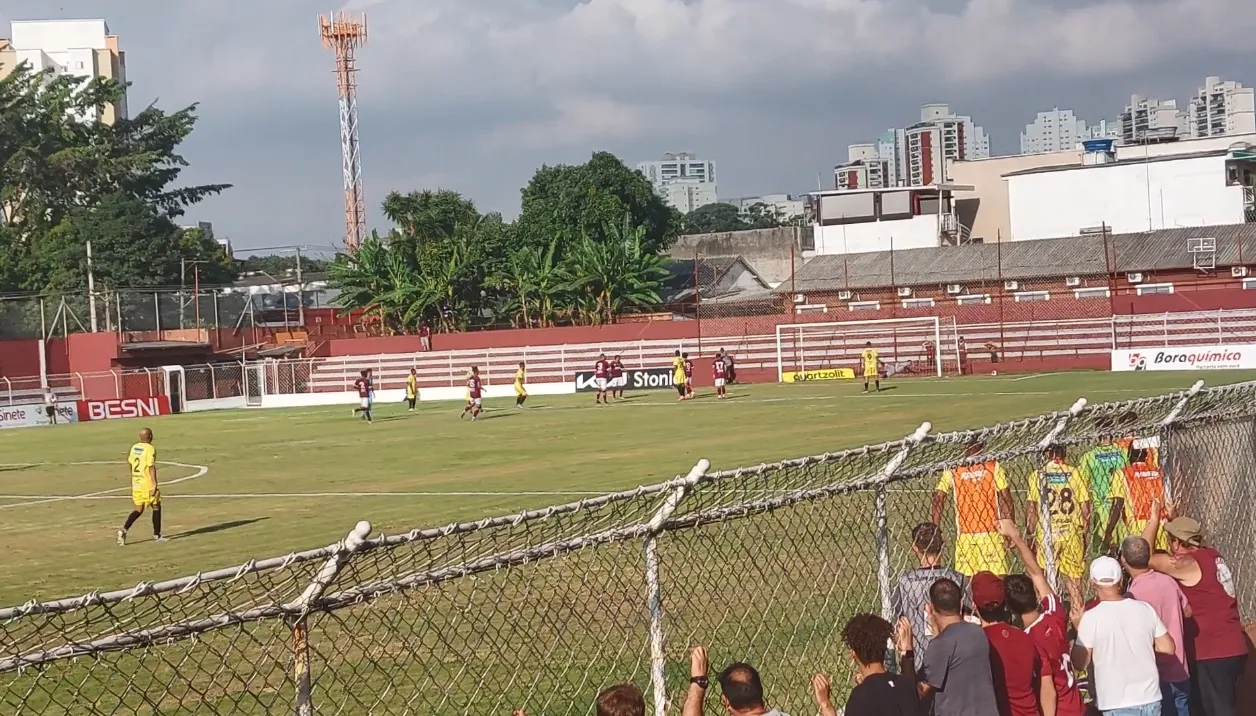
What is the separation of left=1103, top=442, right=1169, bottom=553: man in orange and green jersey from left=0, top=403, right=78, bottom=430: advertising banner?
60189 millimetres

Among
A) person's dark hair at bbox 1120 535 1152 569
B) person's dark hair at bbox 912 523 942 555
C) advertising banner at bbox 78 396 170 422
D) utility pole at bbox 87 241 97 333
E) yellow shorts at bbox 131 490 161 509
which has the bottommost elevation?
advertising banner at bbox 78 396 170 422

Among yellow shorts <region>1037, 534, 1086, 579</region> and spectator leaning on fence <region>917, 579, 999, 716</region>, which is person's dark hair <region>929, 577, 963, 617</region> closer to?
spectator leaning on fence <region>917, 579, 999, 716</region>

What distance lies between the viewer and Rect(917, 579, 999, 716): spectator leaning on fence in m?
7.30

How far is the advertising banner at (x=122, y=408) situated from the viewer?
6612 centimetres

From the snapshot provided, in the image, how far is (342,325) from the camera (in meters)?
85.9

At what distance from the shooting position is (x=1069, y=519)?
1136cm

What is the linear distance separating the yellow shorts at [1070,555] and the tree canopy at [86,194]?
80673 mm

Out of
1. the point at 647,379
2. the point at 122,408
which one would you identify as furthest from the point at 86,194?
the point at 647,379

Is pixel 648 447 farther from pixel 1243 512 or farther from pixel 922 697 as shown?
pixel 922 697

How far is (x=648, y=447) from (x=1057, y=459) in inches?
842

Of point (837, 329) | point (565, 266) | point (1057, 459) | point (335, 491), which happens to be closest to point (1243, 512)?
point (1057, 459)

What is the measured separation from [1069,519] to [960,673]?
4.42 m

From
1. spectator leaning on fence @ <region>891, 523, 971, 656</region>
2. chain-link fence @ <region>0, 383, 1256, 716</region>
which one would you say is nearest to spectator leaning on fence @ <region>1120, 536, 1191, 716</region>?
chain-link fence @ <region>0, 383, 1256, 716</region>

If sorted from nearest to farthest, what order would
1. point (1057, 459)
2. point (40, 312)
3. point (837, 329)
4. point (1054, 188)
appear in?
point (1057, 459) → point (837, 329) → point (40, 312) → point (1054, 188)
